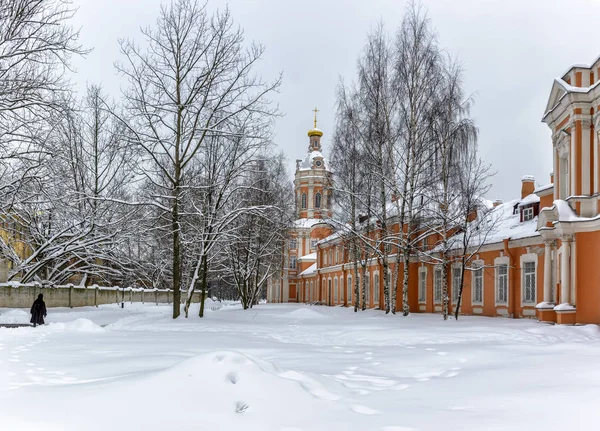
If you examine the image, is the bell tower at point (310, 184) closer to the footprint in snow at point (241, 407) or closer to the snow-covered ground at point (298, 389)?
the snow-covered ground at point (298, 389)

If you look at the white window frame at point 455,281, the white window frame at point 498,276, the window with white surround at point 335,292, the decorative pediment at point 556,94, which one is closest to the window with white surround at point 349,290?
the window with white surround at point 335,292

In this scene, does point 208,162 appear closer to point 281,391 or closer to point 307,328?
point 307,328

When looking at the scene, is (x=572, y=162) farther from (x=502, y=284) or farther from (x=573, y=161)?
(x=502, y=284)

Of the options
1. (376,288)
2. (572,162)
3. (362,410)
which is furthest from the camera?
(376,288)

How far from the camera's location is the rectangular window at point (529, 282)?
25.1 meters

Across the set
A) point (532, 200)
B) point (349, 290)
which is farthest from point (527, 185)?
point (349, 290)

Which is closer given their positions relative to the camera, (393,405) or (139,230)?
(393,405)

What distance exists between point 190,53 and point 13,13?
7386 mm

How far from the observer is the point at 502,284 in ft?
89.8

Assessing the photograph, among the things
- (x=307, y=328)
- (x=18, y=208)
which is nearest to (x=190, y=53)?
(x=307, y=328)

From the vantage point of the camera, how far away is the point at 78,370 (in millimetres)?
8859

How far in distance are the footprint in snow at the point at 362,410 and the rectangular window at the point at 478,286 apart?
78.9 feet

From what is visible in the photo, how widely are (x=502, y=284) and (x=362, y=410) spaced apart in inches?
898

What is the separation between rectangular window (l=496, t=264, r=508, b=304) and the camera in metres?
27.1
